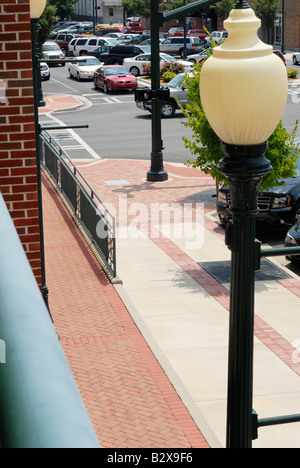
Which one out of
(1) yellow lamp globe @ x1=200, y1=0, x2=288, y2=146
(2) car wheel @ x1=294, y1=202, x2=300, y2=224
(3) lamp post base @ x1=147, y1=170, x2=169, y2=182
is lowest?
(3) lamp post base @ x1=147, y1=170, x2=169, y2=182

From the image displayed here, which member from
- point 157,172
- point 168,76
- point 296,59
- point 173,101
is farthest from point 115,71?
point 157,172

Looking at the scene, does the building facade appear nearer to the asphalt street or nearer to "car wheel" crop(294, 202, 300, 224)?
the asphalt street

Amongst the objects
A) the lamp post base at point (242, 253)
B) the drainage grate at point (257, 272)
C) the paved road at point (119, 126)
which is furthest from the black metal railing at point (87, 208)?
the lamp post base at point (242, 253)

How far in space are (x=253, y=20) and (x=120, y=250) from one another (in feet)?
39.4

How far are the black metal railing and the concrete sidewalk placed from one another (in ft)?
1.44

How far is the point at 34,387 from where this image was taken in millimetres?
890

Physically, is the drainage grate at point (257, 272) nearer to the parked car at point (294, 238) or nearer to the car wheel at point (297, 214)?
the parked car at point (294, 238)

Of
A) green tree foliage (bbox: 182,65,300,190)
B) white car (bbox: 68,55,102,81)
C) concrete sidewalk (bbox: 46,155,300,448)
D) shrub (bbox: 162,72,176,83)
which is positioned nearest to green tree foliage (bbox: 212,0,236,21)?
white car (bbox: 68,55,102,81)

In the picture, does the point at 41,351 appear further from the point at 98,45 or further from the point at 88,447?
the point at 98,45

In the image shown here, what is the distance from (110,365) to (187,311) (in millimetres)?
2475

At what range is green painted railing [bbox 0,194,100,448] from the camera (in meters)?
0.85

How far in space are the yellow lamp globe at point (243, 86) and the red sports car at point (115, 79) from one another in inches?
1547

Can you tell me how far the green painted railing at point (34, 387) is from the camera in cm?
85

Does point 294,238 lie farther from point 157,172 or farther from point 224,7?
point 224,7
